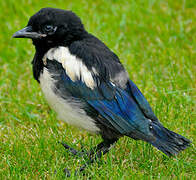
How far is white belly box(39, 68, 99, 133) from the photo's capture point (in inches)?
130

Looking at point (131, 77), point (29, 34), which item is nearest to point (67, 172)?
point (29, 34)

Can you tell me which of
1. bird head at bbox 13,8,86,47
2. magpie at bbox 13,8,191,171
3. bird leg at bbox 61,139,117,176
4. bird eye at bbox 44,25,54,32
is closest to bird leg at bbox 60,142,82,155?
bird leg at bbox 61,139,117,176

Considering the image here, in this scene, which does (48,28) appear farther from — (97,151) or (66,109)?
(97,151)

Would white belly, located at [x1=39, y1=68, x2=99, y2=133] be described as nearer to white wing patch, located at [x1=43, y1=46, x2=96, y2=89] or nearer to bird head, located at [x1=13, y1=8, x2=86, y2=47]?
white wing patch, located at [x1=43, y1=46, x2=96, y2=89]

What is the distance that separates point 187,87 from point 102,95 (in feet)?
5.06

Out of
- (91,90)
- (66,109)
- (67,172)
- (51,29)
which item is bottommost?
(67,172)

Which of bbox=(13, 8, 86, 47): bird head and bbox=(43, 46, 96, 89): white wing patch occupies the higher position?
bbox=(13, 8, 86, 47): bird head

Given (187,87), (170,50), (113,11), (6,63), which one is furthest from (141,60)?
(6,63)

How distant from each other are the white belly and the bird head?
267 millimetres

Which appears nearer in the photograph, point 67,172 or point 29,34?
point 67,172

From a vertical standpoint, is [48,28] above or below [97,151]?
above

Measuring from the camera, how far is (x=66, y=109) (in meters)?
3.33

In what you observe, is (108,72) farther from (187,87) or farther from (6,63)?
(6,63)

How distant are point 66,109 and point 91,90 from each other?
9.6 inches
